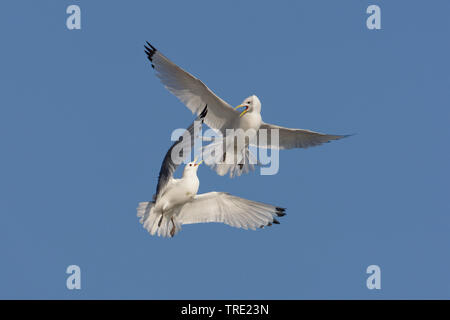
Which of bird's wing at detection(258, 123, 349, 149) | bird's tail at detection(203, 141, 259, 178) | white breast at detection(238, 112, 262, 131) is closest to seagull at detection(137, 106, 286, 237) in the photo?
bird's tail at detection(203, 141, 259, 178)

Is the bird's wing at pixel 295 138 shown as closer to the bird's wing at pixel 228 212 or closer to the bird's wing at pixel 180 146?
the bird's wing at pixel 228 212

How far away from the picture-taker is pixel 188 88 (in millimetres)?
9727

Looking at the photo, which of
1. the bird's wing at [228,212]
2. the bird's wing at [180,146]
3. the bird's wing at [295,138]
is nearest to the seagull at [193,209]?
the bird's wing at [228,212]

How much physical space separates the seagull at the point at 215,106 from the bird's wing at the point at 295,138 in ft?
0.04

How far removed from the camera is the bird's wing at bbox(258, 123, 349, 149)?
33.4 ft

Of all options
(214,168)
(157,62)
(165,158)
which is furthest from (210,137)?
(165,158)

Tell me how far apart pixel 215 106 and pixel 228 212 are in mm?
1619

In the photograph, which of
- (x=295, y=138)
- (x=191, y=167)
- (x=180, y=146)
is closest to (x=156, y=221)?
(x=191, y=167)

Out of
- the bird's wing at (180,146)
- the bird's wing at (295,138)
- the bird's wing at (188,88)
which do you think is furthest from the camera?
the bird's wing at (295,138)

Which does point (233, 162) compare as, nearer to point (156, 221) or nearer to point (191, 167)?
point (191, 167)

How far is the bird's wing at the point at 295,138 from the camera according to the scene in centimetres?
1017

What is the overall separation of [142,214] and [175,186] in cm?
53

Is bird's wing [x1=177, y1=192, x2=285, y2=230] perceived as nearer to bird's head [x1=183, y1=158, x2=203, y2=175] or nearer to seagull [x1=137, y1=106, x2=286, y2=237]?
seagull [x1=137, y1=106, x2=286, y2=237]
